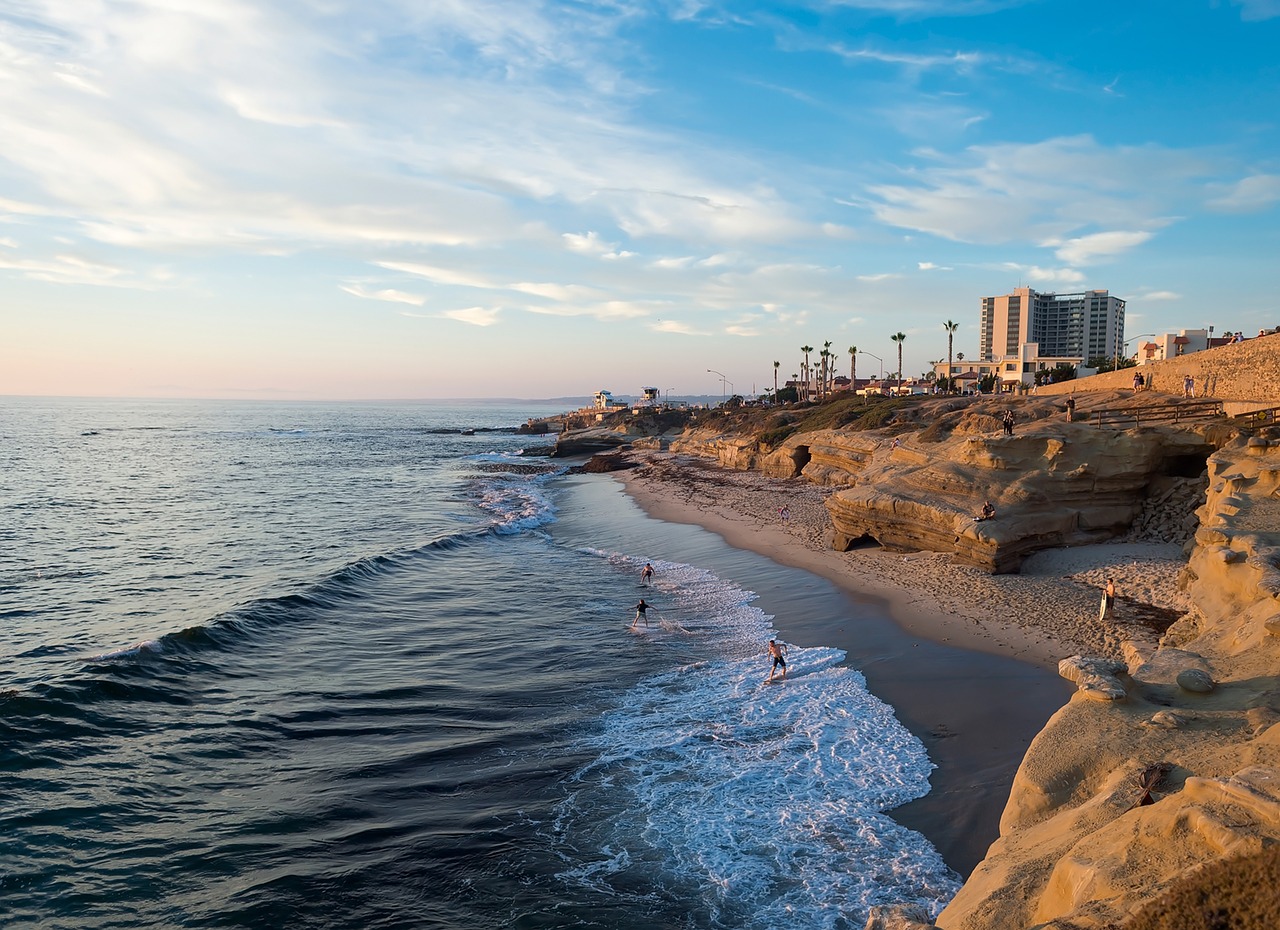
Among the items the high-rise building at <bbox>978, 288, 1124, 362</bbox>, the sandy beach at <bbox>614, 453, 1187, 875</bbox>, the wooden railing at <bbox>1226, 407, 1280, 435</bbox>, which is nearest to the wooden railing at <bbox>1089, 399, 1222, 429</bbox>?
the wooden railing at <bbox>1226, 407, 1280, 435</bbox>

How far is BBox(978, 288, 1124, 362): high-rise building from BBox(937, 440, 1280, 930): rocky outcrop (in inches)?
6503

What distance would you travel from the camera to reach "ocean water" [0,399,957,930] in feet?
31.0

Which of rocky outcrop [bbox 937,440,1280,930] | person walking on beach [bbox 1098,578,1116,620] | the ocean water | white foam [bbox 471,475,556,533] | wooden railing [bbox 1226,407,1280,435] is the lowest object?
the ocean water

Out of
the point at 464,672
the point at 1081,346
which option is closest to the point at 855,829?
the point at 464,672

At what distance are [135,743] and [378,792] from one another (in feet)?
18.5

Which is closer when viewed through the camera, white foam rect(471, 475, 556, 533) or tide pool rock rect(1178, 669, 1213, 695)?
tide pool rock rect(1178, 669, 1213, 695)

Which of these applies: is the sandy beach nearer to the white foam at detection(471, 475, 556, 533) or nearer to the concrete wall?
the concrete wall

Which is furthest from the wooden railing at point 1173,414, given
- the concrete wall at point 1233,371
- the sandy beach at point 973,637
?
the sandy beach at point 973,637

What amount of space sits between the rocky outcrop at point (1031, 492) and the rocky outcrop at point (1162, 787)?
8296 millimetres

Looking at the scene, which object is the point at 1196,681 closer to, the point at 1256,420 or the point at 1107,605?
the point at 1107,605

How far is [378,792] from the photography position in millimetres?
11781

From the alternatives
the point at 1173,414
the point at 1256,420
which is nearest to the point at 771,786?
the point at 1256,420

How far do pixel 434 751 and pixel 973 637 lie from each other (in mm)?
12636

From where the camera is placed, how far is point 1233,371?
29484 millimetres
